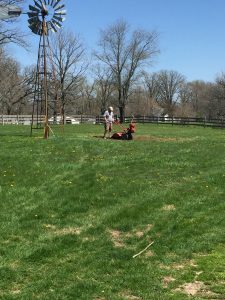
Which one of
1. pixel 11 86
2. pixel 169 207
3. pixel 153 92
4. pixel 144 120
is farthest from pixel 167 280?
pixel 153 92

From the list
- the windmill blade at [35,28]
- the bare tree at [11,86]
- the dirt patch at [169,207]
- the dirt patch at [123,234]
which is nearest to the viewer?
the dirt patch at [123,234]

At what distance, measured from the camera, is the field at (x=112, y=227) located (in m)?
5.75

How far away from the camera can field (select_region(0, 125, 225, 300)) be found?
18.9 ft

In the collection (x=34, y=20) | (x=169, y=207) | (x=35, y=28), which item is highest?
(x=34, y=20)

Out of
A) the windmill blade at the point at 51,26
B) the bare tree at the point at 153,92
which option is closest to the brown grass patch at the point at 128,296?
the windmill blade at the point at 51,26

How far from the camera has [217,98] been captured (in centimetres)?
8388

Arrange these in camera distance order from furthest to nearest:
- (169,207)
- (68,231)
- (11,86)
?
(11,86) < (169,207) < (68,231)

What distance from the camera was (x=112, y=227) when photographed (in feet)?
27.2

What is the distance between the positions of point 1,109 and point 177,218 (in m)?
67.5

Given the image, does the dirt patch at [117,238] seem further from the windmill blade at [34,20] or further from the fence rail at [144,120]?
the fence rail at [144,120]

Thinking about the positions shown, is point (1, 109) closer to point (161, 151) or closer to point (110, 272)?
point (161, 151)

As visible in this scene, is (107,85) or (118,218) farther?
(107,85)

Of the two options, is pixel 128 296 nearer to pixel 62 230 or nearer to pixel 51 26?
pixel 62 230

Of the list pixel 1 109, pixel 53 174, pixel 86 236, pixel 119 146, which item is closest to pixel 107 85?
pixel 1 109
